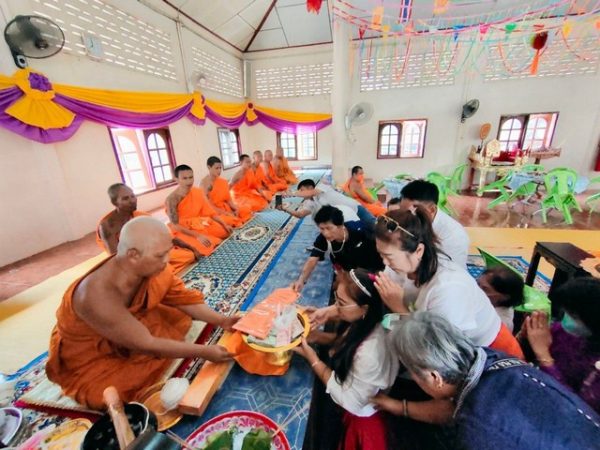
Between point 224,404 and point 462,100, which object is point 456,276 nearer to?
point 224,404

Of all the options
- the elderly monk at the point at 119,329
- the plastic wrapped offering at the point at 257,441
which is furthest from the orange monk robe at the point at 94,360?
the plastic wrapped offering at the point at 257,441

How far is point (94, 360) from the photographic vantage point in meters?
1.53

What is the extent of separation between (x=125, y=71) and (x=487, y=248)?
292 inches

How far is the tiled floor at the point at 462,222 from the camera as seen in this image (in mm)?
3381

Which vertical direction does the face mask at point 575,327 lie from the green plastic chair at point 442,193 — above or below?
above

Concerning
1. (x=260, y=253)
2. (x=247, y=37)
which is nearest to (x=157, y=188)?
(x=260, y=253)

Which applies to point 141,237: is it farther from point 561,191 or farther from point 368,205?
point 561,191

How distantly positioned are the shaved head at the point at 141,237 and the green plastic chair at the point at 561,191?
21.5 ft

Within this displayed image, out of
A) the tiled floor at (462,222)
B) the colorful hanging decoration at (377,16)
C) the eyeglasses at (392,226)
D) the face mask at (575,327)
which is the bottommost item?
the tiled floor at (462,222)

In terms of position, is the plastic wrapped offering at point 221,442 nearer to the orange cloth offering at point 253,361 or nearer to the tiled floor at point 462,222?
the orange cloth offering at point 253,361

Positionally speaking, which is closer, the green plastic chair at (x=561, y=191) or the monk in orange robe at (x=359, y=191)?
the monk in orange robe at (x=359, y=191)

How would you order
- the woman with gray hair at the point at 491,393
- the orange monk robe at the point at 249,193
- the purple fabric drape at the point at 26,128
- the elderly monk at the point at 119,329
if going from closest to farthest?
the woman with gray hair at the point at 491,393, the elderly monk at the point at 119,329, the purple fabric drape at the point at 26,128, the orange monk robe at the point at 249,193

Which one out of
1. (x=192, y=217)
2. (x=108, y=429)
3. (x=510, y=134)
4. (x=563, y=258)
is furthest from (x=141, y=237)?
(x=510, y=134)

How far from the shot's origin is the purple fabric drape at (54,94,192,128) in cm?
423
